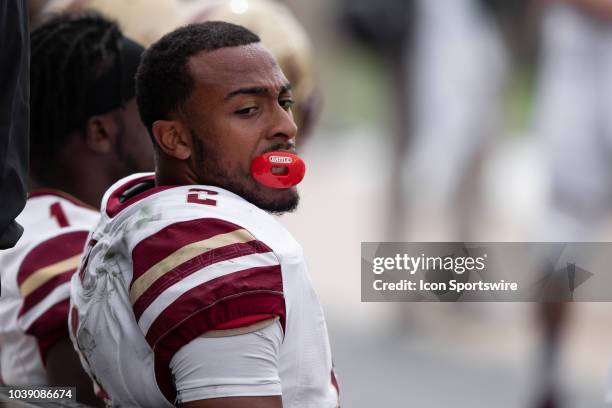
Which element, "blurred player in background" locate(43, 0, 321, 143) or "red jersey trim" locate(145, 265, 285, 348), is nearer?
"red jersey trim" locate(145, 265, 285, 348)

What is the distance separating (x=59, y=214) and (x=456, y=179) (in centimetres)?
543

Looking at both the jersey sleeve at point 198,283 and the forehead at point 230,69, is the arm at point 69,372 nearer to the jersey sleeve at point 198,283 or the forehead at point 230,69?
the jersey sleeve at point 198,283

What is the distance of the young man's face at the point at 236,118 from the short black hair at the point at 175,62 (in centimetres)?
2

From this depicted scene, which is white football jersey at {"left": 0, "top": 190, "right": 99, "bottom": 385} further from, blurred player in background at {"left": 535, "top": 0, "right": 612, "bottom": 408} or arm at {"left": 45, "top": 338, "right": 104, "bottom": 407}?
blurred player in background at {"left": 535, "top": 0, "right": 612, "bottom": 408}

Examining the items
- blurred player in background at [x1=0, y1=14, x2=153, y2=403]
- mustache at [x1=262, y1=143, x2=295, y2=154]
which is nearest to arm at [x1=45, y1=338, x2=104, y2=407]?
blurred player in background at [x1=0, y1=14, x2=153, y2=403]

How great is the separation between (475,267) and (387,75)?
4316 mm

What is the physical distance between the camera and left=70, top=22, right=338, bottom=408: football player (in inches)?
74.2

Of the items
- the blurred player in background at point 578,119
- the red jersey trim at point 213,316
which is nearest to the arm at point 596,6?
the blurred player in background at point 578,119

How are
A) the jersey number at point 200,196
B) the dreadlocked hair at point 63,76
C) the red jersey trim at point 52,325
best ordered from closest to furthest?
the jersey number at point 200,196 → the red jersey trim at point 52,325 → the dreadlocked hair at point 63,76

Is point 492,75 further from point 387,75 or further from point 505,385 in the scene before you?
point 505,385

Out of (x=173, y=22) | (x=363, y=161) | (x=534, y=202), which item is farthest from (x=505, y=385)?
(x=363, y=161)

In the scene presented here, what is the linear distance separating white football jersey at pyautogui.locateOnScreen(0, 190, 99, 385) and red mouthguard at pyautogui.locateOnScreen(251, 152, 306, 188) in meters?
0.59

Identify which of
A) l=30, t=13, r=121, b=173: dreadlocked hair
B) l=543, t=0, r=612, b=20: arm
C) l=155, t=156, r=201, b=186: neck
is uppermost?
l=543, t=0, r=612, b=20: arm

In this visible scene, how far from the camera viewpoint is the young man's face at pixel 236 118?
210 cm
